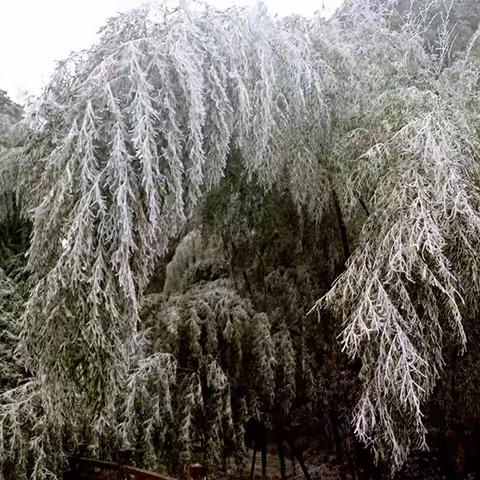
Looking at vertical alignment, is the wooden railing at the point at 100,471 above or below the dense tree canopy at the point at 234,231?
Result: below

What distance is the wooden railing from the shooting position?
3.63 m

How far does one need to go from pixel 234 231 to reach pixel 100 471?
2111 millimetres

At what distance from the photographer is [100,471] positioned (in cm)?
425

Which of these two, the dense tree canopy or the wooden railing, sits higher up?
the dense tree canopy

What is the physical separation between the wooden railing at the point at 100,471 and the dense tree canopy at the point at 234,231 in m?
0.16

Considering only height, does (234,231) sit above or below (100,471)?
above

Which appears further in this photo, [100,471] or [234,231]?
[234,231]

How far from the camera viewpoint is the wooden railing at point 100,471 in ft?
11.9

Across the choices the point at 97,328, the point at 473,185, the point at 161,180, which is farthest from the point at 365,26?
the point at 97,328

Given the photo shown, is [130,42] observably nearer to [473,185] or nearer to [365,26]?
[473,185]

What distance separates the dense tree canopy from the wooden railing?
0.16 m

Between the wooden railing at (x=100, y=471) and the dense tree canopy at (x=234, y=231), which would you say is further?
the wooden railing at (x=100, y=471)

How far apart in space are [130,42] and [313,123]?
53.2 inches

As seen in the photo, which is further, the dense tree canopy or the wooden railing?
the wooden railing
